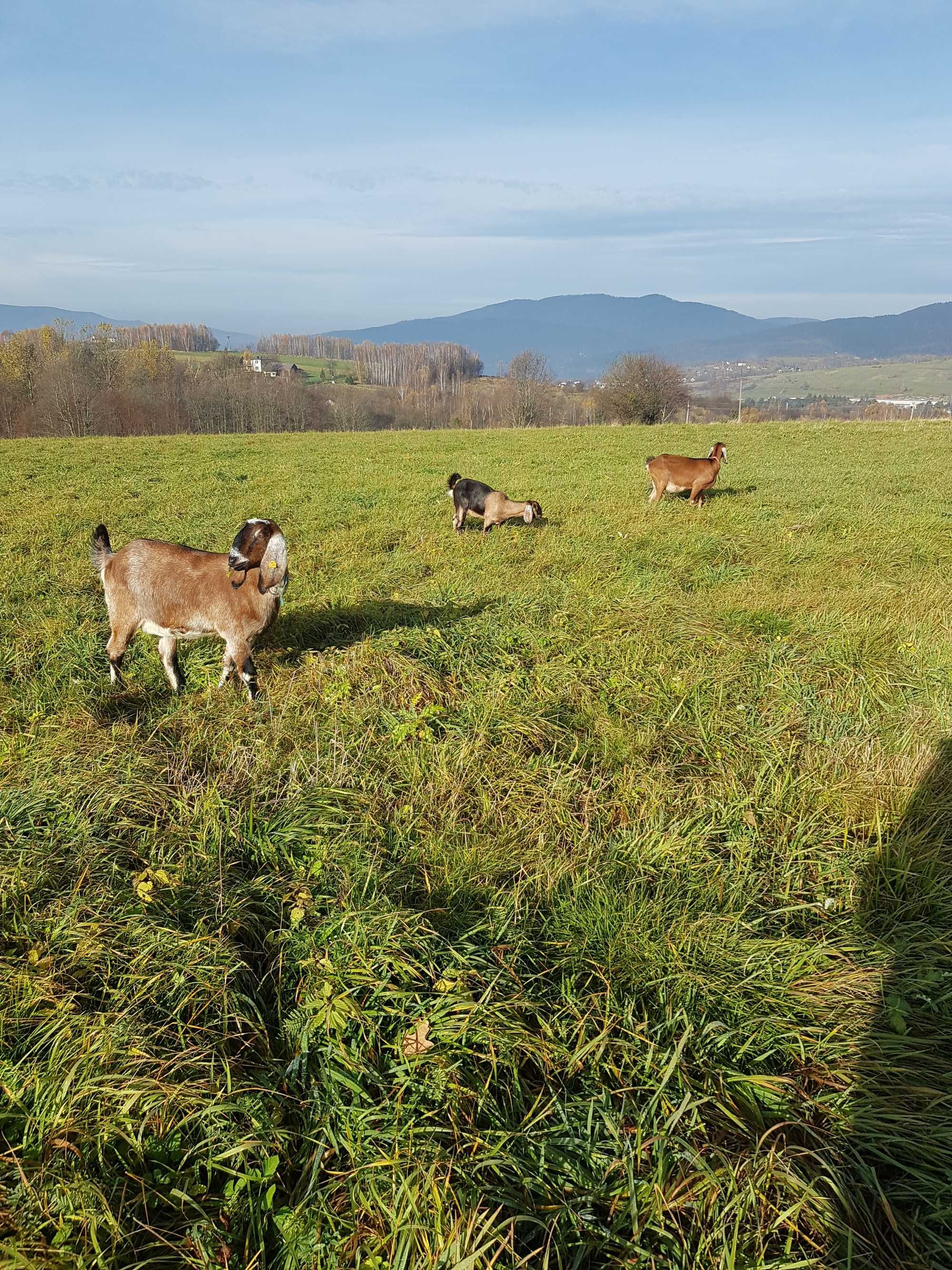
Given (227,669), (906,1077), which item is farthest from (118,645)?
(906,1077)

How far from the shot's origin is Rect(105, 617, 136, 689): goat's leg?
19.2 feet

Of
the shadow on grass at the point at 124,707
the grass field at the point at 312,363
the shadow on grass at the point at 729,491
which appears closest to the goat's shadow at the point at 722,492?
the shadow on grass at the point at 729,491

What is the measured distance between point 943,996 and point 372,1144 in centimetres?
247

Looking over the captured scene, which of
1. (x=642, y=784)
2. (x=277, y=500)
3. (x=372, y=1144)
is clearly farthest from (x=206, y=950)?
(x=277, y=500)

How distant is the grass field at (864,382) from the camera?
416ft

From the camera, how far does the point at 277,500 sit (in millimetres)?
14016

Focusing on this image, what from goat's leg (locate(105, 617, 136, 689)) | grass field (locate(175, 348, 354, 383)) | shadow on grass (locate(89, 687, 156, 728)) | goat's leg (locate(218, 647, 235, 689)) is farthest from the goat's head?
grass field (locate(175, 348, 354, 383))

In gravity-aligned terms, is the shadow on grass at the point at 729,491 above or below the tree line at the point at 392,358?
below

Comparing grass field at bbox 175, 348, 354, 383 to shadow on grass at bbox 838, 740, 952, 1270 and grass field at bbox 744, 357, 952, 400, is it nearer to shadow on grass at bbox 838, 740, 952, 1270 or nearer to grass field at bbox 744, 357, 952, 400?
grass field at bbox 744, 357, 952, 400

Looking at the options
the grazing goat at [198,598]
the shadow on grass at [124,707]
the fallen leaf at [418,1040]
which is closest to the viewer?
the fallen leaf at [418,1040]

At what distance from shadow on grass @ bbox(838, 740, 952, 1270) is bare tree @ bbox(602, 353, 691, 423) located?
151ft

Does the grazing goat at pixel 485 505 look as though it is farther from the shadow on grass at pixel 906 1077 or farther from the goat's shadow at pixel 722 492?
the shadow on grass at pixel 906 1077

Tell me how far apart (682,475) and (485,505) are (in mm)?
4357

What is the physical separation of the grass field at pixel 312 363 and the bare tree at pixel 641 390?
53.1 m
